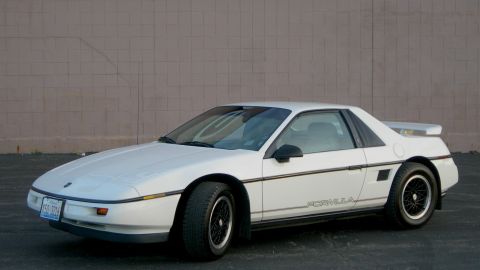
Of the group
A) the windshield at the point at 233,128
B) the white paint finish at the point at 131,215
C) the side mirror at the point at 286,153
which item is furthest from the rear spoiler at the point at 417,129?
the white paint finish at the point at 131,215

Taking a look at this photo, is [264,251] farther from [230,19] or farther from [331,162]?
[230,19]

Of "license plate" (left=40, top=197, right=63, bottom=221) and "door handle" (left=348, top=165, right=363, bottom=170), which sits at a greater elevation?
"door handle" (left=348, top=165, right=363, bottom=170)

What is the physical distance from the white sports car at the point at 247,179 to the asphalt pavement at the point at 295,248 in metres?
0.25

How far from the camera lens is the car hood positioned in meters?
5.71

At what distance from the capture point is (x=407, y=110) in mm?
14820

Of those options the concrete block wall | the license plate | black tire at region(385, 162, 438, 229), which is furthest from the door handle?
the concrete block wall

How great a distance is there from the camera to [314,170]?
6609 millimetres

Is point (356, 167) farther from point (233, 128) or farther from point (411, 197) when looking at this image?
point (233, 128)

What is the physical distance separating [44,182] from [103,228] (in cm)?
87

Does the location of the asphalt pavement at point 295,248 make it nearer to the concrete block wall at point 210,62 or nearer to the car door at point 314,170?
the car door at point 314,170

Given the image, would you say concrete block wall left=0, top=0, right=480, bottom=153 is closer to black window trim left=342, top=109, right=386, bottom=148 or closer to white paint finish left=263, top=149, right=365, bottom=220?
black window trim left=342, top=109, right=386, bottom=148

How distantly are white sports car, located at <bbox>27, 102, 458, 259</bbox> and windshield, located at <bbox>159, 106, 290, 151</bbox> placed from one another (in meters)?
0.01

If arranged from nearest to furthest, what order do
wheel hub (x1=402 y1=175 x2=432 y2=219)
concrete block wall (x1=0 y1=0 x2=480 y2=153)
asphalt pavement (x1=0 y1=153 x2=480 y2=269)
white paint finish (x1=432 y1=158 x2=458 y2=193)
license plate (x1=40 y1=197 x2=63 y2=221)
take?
license plate (x1=40 y1=197 x2=63 y2=221) → asphalt pavement (x1=0 y1=153 x2=480 y2=269) → wheel hub (x1=402 y1=175 x2=432 y2=219) → white paint finish (x1=432 y1=158 x2=458 y2=193) → concrete block wall (x1=0 y1=0 x2=480 y2=153)

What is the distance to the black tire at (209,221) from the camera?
580 cm
